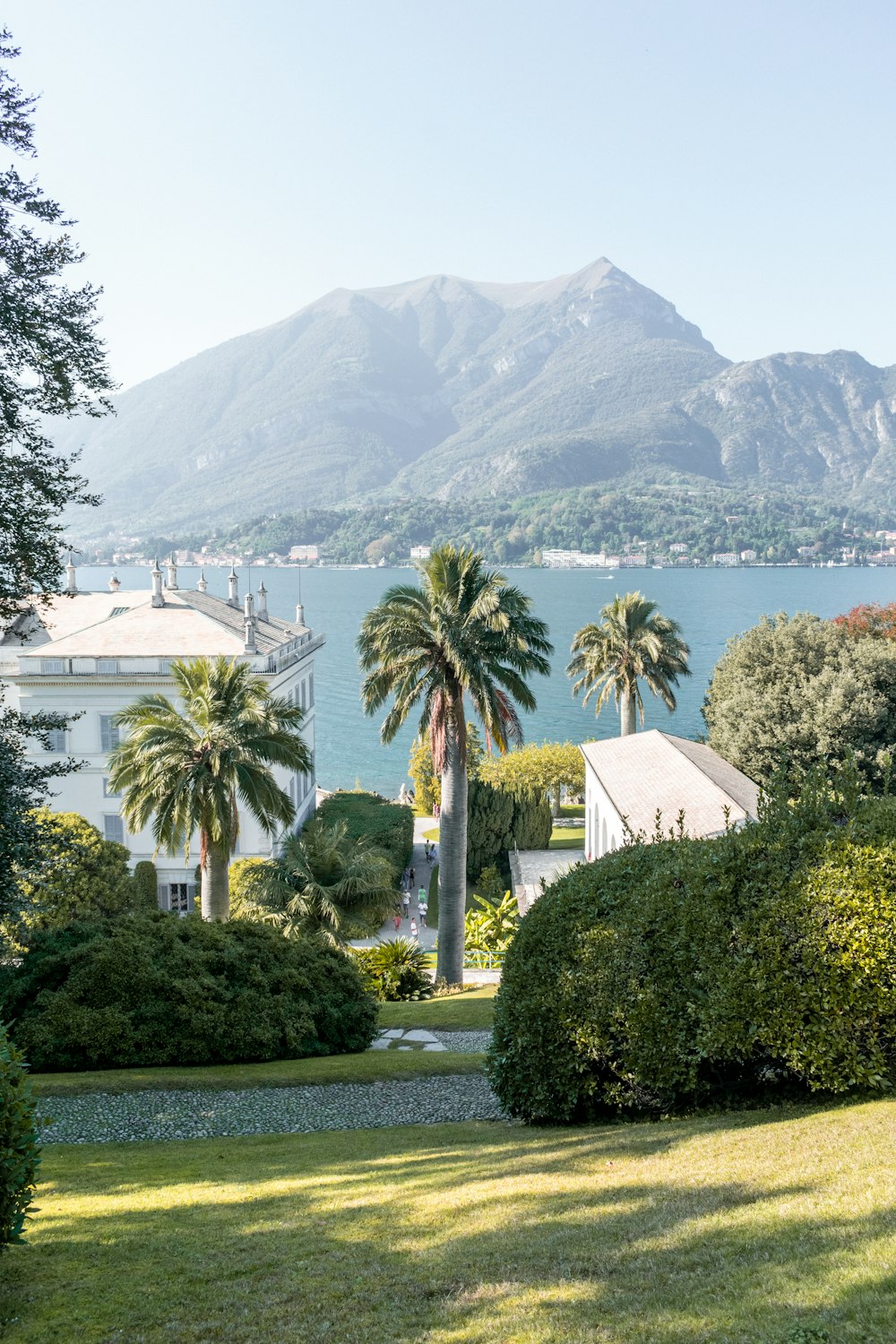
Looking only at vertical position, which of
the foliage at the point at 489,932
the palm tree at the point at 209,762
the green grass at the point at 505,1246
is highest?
the palm tree at the point at 209,762

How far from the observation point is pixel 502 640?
2362cm

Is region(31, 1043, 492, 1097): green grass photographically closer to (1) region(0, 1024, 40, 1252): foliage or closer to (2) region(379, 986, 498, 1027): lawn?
(2) region(379, 986, 498, 1027): lawn

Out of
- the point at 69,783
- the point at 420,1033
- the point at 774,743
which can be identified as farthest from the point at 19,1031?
the point at 774,743

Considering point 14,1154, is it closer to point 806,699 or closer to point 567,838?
point 806,699

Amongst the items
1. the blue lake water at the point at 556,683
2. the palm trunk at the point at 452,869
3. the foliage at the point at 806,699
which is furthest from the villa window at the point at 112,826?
the foliage at the point at 806,699

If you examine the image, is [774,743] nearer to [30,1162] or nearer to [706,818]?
[706,818]

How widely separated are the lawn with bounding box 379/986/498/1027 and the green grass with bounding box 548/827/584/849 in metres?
22.6

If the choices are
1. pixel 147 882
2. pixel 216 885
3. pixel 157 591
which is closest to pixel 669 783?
pixel 216 885

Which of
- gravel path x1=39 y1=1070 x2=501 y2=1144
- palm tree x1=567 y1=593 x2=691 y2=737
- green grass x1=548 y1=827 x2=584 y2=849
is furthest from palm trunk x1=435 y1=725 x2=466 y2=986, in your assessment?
green grass x1=548 y1=827 x2=584 y2=849

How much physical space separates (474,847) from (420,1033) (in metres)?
24.0

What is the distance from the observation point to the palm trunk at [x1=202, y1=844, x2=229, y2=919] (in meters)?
22.6

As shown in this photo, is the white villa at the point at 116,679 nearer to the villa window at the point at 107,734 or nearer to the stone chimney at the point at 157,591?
the villa window at the point at 107,734

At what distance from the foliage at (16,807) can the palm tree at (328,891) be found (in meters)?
8.57

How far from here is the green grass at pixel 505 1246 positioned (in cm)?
527
